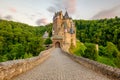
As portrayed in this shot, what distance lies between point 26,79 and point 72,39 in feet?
240

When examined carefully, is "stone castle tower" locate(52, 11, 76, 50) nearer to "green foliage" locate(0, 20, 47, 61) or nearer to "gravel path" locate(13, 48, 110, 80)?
"green foliage" locate(0, 20, 47, 61)

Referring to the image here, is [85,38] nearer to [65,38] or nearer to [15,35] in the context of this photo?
[65,38]

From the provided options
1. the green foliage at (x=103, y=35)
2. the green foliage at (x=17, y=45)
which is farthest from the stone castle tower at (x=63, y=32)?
the green foliage at (x=103, y=35)

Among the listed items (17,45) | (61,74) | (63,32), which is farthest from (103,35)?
(61,74)

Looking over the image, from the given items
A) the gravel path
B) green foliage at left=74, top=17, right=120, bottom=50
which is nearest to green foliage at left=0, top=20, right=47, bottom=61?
the gravel path

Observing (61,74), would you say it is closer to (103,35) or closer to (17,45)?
(17,45)

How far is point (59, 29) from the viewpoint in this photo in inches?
3447

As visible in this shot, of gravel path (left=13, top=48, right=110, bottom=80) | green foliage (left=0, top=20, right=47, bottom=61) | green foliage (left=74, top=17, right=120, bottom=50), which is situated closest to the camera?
gravel path (left=13, top=48, right=110, bottom=80)

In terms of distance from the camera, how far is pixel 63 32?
83062 millimetres

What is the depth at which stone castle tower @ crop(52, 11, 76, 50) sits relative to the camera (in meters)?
77.4

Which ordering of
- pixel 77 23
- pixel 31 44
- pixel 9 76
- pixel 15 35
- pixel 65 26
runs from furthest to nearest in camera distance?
pixel 77 23, pixel 65 26, pixel 15 35, pixel 31 44, pixel 9 76

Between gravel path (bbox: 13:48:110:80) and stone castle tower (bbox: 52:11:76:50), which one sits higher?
stone castle tower (bbox: 52:11:76:50)

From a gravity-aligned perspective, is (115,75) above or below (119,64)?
above

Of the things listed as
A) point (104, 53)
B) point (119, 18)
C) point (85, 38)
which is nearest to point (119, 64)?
point (104, 53)
